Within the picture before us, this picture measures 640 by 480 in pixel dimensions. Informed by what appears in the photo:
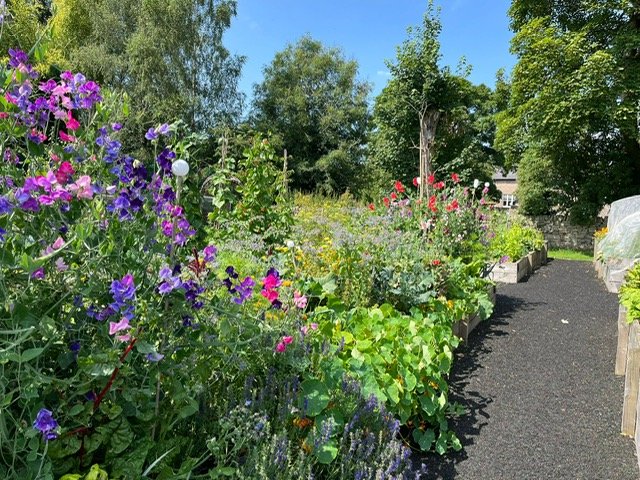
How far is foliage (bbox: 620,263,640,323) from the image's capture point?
3002 millimetres

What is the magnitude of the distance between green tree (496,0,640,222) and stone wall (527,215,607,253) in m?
0.47

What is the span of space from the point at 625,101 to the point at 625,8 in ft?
8.82

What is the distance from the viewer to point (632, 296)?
310 cm

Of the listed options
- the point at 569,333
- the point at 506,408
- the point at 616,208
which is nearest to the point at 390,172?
the point at 616,208

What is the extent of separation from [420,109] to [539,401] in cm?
1311

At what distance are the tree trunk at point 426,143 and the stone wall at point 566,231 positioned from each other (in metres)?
10.0

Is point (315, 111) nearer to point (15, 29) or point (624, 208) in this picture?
point (624, 208)

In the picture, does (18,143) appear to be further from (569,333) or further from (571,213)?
(571,213)

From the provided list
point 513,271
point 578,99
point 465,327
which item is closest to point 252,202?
point 465,327

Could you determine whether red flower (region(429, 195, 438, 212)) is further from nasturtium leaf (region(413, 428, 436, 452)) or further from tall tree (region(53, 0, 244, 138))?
tall tree (region(53, 0, 244, 138))

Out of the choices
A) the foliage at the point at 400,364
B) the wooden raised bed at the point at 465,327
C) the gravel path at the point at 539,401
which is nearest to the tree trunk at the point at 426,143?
the gravel path at the point at 539,401

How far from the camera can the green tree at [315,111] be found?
23.7 meters

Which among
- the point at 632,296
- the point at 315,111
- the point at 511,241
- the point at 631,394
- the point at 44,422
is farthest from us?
the point at 315,111

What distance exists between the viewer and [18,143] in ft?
4.61
